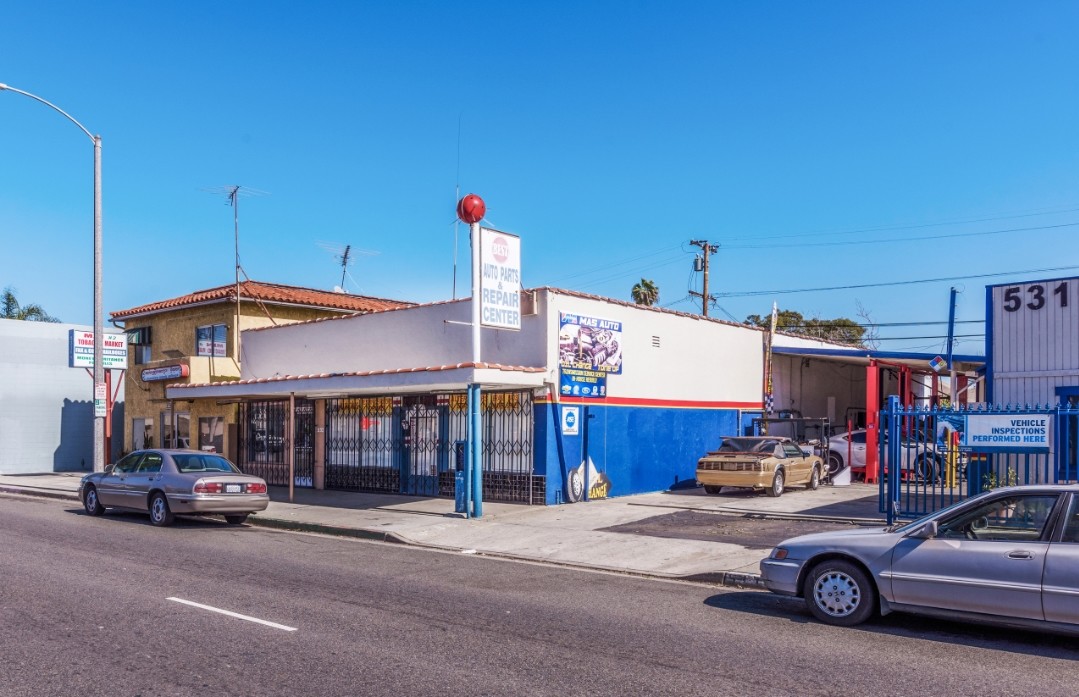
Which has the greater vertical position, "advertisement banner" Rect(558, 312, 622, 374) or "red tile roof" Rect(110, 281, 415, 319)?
"red tile roof" Rect(110, 281, 415, 319)

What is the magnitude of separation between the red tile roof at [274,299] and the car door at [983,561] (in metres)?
20.1

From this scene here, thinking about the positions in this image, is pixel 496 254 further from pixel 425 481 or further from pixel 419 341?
pixel 425 481

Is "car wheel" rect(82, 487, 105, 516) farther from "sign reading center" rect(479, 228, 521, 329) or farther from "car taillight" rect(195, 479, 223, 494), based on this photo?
"sign reading center" rect(479, 228, 521, 329)

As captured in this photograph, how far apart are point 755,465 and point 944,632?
11754 mm

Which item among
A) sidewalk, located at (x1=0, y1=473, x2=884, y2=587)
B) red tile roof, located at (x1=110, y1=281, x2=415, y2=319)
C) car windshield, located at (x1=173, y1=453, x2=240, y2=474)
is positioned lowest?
sidewalk, located at (x1=0, y1=473, x2=884, y2=587)

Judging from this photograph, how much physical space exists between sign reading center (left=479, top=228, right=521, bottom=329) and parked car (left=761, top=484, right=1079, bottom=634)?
10.0m

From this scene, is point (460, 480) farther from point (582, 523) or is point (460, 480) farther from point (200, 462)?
point (200, 462)

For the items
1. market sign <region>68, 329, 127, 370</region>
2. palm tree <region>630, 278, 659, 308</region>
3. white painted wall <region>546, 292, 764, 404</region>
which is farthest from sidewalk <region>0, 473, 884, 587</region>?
palm tree <region>630, 278, 659, 308</region>

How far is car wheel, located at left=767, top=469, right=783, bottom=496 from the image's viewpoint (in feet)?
67.1

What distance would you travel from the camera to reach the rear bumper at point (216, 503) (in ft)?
54.2

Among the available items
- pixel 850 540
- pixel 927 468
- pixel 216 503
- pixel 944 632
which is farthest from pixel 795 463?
pixel 944 632

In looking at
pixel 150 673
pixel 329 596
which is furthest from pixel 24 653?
pixel 329 596

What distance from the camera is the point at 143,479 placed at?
17453 millimetres

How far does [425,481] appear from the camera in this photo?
21812mm
